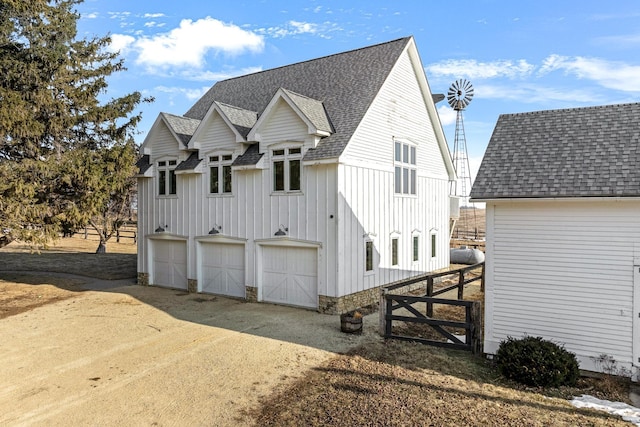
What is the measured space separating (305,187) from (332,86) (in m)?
5.44

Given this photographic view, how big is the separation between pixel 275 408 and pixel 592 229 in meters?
7.54

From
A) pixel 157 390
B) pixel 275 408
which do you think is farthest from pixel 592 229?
pixel 157 390

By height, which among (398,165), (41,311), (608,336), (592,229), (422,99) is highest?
(422,99)

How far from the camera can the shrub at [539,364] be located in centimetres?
818

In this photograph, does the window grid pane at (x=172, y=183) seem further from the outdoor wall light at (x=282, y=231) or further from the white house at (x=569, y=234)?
the white house at (x=569, y=234)

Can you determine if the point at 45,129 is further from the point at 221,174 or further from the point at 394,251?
the point at 394,251

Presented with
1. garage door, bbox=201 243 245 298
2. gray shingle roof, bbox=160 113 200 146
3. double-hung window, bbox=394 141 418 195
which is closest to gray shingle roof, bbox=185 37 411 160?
gray shingle roof, bbox=160 113 200 146

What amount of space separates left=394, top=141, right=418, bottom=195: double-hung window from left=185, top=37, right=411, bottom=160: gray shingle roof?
9.38 ft

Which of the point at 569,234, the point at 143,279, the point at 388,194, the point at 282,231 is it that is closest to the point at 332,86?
the point at 388,194

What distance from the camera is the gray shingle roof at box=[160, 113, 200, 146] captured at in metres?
18.9

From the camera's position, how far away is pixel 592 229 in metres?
9.10

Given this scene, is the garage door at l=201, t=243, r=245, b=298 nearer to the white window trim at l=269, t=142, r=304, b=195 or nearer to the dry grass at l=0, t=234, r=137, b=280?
the white window trim at l=269, t=142, r=304, b=195

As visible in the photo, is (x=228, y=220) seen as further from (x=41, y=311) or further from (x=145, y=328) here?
(x=41, y=311)

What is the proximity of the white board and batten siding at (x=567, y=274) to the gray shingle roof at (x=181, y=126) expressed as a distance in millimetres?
13889
